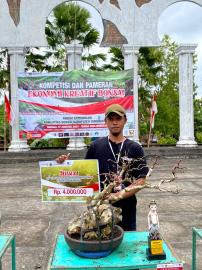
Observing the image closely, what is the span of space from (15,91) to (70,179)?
435 inches

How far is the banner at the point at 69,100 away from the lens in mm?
12953

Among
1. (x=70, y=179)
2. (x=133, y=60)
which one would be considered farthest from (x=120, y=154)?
(x=133, y=60)

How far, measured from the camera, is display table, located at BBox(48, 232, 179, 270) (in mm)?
Result: 2367

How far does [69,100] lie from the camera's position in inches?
514

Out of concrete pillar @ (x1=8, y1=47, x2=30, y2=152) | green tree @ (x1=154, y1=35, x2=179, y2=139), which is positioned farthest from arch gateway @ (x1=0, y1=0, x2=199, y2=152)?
green tree @ (x1=154, y1=35, x2=179, y2=139)

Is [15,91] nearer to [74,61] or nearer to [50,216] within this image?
[74,61]

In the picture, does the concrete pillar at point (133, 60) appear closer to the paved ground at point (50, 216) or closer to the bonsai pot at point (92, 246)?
the paved ground at point (50, 216)

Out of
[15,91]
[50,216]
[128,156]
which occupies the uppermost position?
[15,91]

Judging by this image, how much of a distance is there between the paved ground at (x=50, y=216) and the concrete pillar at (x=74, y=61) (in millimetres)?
3663

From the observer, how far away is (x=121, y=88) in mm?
12945

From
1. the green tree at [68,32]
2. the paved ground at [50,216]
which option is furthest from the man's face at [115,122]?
the green tree at [68,32]

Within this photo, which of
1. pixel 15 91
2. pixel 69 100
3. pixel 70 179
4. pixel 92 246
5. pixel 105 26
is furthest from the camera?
pixel 105 26

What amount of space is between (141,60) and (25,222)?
61.1 feet

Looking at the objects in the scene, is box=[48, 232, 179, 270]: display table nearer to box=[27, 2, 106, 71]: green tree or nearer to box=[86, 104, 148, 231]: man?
box=[86, 104, 148, 231]: man
